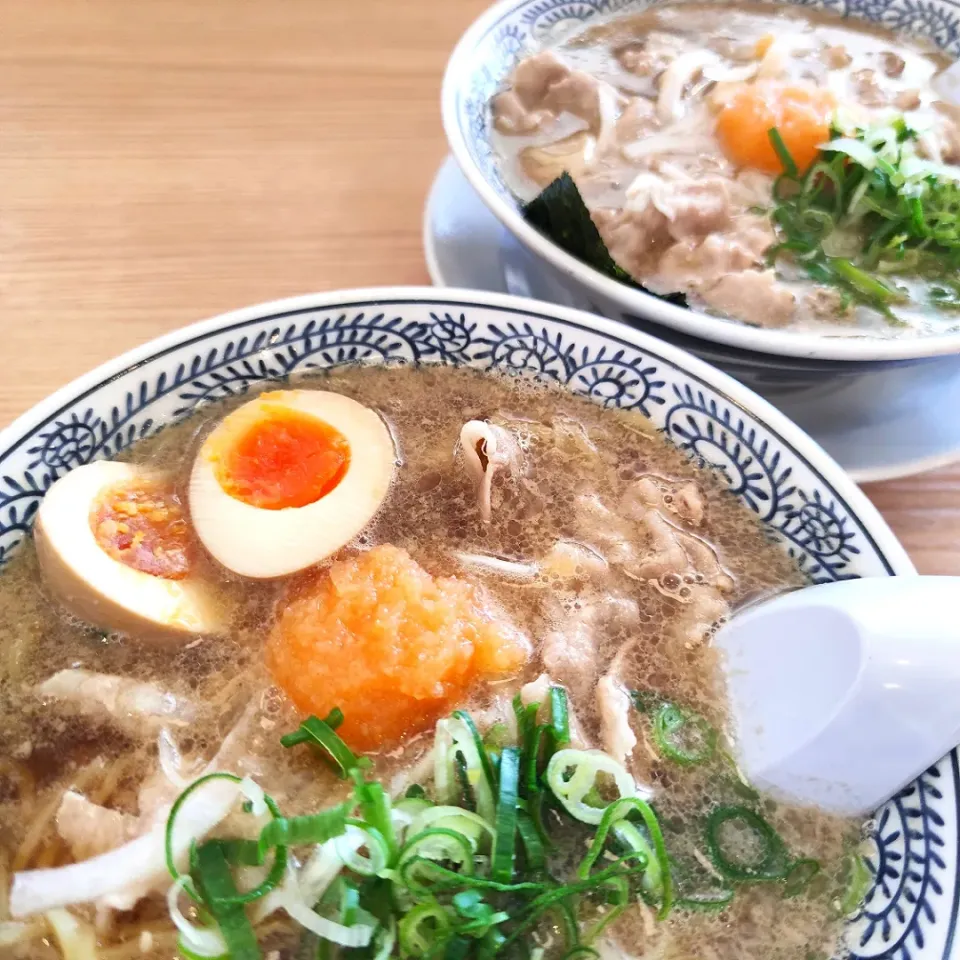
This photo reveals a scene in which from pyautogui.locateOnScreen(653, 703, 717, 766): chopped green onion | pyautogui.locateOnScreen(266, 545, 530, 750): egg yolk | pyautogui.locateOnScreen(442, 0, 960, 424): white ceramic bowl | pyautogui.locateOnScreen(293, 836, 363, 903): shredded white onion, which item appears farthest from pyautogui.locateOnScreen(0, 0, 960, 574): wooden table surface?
pyautogui.locateOnScreen(293, 836, 363, 903): shredded white onion

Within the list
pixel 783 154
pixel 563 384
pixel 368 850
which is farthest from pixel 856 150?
pixel 368 850

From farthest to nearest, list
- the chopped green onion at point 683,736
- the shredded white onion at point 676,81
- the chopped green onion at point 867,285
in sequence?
the shredded white onion at point 676,81
the chopped green onion at point 867,285
the chopped green onion at point 683,736

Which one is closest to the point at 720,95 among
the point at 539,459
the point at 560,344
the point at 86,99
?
the point at 560,344

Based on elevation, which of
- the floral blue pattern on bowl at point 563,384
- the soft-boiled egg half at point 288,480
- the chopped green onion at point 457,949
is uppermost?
the floral blue pattern on bowl at point 563,384

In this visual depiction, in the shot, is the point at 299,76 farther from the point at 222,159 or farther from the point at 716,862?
the point at 716,862

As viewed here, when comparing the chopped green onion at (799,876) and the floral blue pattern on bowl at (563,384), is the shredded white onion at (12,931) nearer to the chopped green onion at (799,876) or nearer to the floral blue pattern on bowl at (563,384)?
the floral blue pattern on bowl at (563,384)

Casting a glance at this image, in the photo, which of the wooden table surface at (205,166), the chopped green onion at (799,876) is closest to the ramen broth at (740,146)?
the wooden table surface at (205,166)
